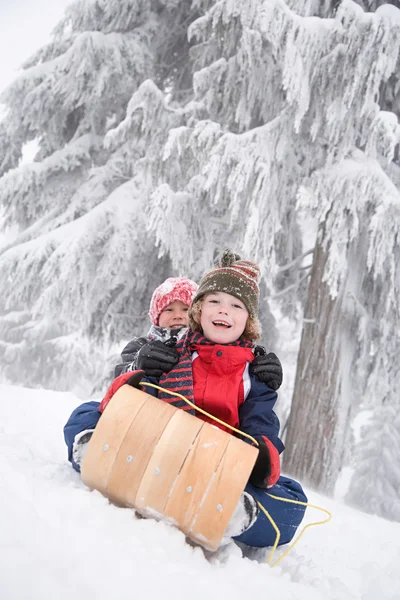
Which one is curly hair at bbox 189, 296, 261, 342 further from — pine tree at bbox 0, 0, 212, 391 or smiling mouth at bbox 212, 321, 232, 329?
pine tree at bbox 0, 0, 212, 391

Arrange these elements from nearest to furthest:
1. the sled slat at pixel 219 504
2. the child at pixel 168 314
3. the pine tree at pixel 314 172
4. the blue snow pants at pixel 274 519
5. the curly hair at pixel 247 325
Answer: the sled slat at pixel 219 504 < the blue snow pants at pixel 274 519 < the curly hair at pixel 247 325 < the child at pixel 168 314 < the pine tree at pixel 314 172

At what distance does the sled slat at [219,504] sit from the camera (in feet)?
4.70

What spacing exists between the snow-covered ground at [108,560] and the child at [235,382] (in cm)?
19

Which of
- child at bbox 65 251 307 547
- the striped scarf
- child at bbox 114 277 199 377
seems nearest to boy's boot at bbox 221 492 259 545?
child at bbox 65 251 307 547

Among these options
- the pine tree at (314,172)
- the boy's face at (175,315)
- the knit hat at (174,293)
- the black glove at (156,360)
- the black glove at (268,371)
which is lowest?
the black glove at (156,360)

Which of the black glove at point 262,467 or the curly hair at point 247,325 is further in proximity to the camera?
the curly hair at point 247,325

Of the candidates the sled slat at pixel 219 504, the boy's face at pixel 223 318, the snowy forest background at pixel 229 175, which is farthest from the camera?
the snowy forest background at pixel 229 175

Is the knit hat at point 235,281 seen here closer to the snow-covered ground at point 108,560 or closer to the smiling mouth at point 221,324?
the smiling mouth at point 221,324

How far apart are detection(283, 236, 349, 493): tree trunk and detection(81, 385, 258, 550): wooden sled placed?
11.4ft


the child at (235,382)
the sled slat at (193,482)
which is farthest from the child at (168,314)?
the sled slat at (193,482)

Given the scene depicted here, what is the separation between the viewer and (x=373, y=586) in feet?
6.38

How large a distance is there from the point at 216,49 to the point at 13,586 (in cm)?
595

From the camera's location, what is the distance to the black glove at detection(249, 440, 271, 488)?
162 cm

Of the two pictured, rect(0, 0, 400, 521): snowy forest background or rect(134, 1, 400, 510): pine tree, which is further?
rect(0, 0, 400, 521): snowy forest background
